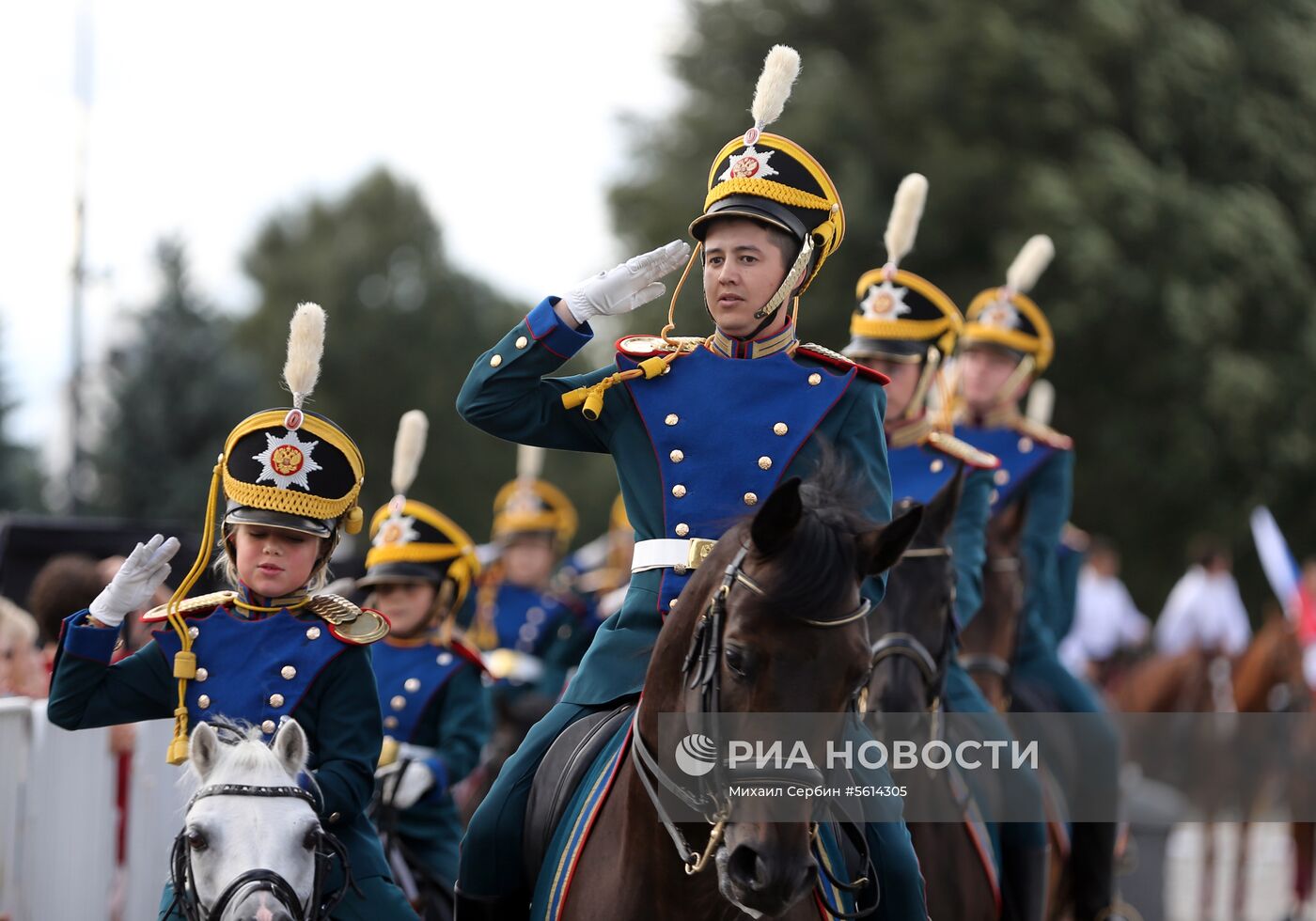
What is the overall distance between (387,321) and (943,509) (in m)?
47.4

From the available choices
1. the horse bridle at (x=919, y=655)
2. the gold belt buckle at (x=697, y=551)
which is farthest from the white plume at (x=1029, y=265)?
the gold belt buckle at (x=697, y=551)

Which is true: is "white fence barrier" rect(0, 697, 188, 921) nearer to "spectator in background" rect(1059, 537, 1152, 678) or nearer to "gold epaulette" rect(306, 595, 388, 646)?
"gold epaulette" rect(306, 595, 388, 646)

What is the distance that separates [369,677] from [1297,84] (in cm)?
1982

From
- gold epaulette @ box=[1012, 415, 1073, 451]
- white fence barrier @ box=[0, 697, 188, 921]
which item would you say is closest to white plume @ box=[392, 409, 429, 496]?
white fence barrier @ box=[0, 697, 188, 921]

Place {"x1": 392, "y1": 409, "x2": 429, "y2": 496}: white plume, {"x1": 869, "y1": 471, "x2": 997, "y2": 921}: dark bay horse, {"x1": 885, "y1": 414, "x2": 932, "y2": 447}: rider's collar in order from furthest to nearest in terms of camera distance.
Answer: {"x1": 392, "y1": 409, "x2": 429, "y2": 496}: white plume < {"x1": 885, "y1": 414, "x2": 932, "y2": 447}: rider's collar < {"x1": 869, "y1": 471, "x2": 997, "y2": 921}: dark bay horse

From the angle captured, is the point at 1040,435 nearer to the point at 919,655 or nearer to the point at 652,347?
the point at 919,655

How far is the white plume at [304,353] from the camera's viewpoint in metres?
5.70

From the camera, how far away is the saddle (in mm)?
5023

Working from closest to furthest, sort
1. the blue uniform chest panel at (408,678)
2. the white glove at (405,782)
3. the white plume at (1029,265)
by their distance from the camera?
the white glove at (405,782) → the blue uniform chest panel at (408,678) → the white plume at (1029,265)

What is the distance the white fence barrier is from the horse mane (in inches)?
144

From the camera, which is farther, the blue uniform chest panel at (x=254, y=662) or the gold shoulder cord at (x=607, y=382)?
the blue uniform chest panel at (x=254, y=662)

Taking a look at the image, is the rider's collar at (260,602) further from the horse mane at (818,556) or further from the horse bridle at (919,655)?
the horse bridle at (919,655)

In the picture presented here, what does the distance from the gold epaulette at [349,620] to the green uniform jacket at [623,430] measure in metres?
0.69

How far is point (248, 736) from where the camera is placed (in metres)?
5.06
